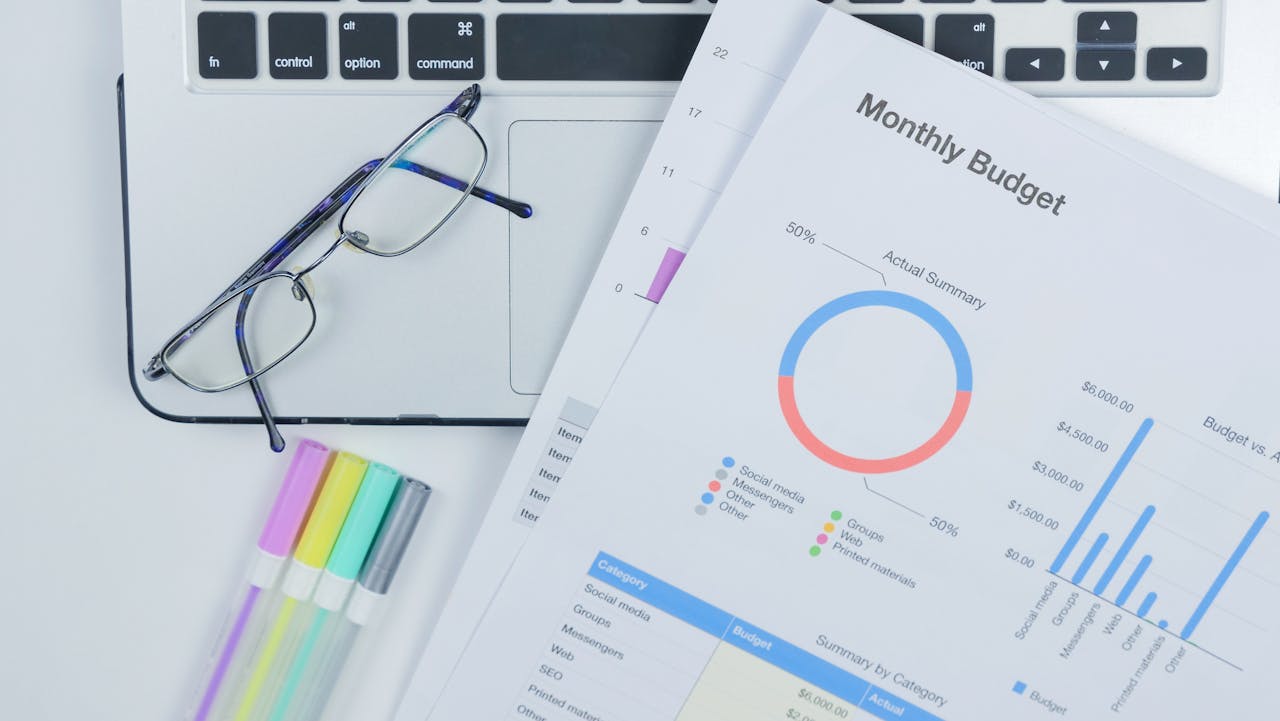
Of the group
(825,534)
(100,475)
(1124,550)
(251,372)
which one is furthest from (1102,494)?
(100,475)

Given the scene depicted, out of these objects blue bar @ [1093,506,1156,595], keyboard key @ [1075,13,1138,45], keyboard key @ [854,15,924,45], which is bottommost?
Result: blue bar @ [1093,506,1156,595]

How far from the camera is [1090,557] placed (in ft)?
1.50

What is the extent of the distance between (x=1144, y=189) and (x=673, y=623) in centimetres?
33

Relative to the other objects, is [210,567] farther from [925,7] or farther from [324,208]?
[925,7]

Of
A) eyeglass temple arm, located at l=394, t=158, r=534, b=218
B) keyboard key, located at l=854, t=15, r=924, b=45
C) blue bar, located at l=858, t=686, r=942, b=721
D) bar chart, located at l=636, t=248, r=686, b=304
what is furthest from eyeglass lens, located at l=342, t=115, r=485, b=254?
blue bar, located at l=858, t=686, r=942, b=721

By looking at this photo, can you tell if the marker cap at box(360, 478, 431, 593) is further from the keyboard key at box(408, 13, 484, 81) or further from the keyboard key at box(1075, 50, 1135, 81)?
the keyboard key at box(1075, 50, 1135, 81)

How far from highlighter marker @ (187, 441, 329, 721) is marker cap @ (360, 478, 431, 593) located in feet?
0.15

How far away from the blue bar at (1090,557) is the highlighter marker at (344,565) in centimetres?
37

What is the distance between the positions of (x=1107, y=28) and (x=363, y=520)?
1.56 ft

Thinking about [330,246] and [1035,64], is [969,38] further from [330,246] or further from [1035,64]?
[330,246]

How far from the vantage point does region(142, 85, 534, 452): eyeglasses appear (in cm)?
47

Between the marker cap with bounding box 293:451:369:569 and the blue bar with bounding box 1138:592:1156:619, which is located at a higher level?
the blue bar with bounding box 1138:592:1156:619

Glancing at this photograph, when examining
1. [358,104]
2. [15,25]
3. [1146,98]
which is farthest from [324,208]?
[1146,98]

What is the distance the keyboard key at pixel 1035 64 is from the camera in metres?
0.45
